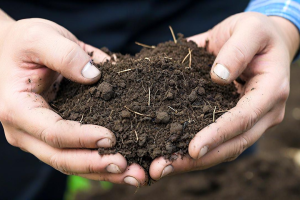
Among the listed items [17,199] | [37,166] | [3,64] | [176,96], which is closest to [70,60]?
[3,64]

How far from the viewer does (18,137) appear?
1713 millimetres

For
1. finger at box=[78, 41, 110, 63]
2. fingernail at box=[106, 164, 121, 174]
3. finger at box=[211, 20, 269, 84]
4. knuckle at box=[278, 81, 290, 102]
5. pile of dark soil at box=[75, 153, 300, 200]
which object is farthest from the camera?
pile of dark soil at box=[75, 153, 300, 200]

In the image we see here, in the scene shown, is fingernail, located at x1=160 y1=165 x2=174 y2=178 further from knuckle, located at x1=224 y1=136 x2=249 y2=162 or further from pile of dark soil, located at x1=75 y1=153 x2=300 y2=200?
pile of dark soil, located at x1=75 y1=153 x2=300 y2=200

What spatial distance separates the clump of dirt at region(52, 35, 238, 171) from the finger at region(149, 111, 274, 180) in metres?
0.04

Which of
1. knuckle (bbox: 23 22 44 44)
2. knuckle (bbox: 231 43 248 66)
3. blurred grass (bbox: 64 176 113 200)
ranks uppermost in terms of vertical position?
knuckle (bbox: 23 22 44 44)

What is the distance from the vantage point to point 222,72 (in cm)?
164

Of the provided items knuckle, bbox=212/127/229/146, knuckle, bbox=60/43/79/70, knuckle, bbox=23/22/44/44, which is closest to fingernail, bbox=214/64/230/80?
knuckle, bbox=212/127/229/146

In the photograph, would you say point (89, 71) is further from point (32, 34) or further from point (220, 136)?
point (220, 136)

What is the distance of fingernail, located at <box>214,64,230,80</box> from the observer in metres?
1.63

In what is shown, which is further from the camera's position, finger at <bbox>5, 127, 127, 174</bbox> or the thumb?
the thumb

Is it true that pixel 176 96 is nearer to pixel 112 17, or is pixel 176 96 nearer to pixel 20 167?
pixel 112 17

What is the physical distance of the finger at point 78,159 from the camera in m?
1.43

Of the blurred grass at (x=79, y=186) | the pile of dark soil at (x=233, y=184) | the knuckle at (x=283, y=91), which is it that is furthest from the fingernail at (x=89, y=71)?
the blurred grass at (x=79, y=186)

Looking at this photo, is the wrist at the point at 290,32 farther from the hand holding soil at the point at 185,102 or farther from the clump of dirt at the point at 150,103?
the clump of dirt at the point at 150,103
